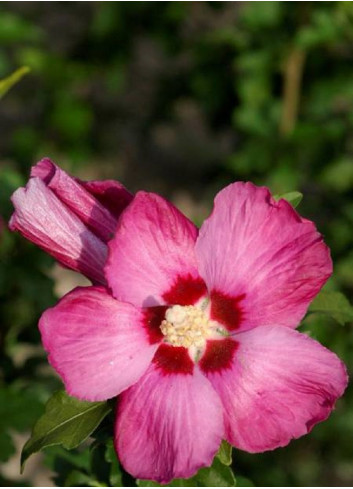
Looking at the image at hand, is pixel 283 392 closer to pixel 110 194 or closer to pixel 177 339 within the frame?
pixel 177 339

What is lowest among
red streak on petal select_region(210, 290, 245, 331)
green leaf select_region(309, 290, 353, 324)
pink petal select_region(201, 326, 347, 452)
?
green leaf select_region(309, 290, 353, 324)

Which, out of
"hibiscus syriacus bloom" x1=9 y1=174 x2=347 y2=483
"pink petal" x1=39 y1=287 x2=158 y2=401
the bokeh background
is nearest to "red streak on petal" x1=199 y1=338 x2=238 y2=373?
"hibiscus syriacus bloom" x1=9 y1=174 x2=347 y2=483

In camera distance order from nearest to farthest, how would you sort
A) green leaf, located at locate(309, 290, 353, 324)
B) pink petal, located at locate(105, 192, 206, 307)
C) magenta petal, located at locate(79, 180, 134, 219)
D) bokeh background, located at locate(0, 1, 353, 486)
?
pink petal, located at locate(105, 192, 206, 307) < magenta petal, located at locate(79, 180, 134, 219) < green leaf, located at locate(309, 290, 353, 324) < bokeh background, located at locate(0, 1, 353, 486)

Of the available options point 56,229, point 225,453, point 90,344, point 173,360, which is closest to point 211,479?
point 225,453

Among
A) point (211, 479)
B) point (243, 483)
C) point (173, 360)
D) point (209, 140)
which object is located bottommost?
point (209, 140)

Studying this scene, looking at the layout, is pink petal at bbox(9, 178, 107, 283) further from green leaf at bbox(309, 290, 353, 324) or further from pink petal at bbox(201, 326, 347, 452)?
green leaf at bbox(309, 290, 353, 324)

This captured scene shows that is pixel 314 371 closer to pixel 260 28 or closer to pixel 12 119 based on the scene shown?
pixel 260 28
